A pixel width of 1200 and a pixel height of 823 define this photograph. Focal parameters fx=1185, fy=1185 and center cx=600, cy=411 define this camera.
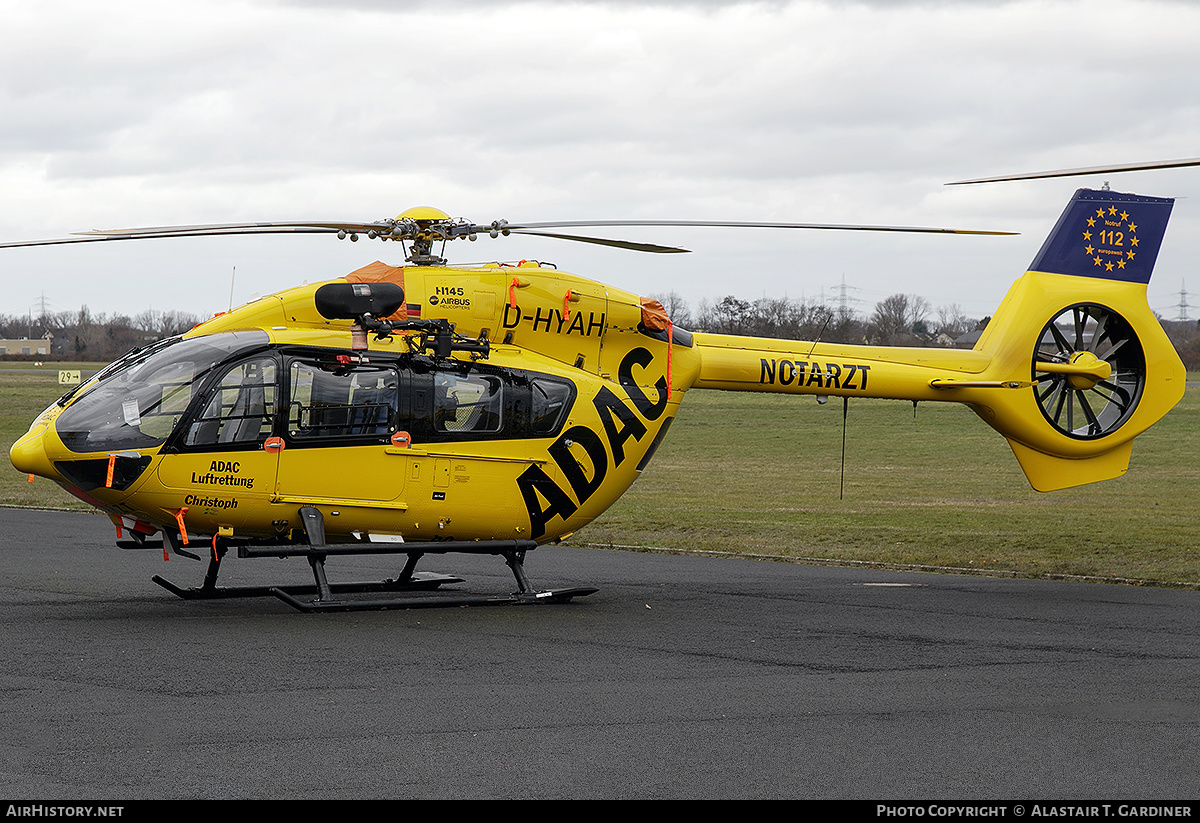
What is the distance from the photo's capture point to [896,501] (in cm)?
2380

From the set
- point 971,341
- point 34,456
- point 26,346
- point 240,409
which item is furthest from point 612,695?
point 26,346

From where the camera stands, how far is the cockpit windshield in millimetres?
10359

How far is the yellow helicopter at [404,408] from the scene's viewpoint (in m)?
10.6

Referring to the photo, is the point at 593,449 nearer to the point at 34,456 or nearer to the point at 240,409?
the point at 240,409

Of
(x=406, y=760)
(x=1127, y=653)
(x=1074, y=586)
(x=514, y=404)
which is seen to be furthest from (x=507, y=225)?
(x=1074, y=586)

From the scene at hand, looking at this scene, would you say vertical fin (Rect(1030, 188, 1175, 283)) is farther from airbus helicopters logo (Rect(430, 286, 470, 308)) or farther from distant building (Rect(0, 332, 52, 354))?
distant building (Rect(0, 332, 52, 354))

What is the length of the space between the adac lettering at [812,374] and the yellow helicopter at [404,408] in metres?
0.02

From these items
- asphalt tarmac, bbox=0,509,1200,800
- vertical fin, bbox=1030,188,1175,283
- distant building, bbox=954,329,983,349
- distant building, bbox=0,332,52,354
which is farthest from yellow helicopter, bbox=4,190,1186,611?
distant building, bbox=0,332,52,354

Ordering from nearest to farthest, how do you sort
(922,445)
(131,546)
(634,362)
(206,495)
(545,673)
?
(545,673), (206,495), (131,546), (634,362), (922,445)

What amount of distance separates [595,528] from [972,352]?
7246 mm

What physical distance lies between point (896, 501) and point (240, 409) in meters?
16.1

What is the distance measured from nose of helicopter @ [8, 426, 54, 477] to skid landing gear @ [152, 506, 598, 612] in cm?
128

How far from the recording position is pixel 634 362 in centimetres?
1264

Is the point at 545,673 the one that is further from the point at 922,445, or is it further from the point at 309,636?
the point at 922,445
